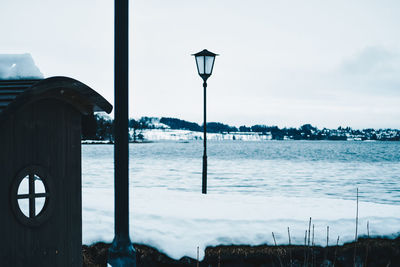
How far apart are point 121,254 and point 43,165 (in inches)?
42.1

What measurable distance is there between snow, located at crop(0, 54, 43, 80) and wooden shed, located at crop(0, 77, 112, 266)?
19 cm

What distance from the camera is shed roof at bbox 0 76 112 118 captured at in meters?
3.36

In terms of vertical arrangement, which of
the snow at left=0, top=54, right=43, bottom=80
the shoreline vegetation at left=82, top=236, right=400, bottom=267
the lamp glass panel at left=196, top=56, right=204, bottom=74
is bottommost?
the shoreline vegetation at left=82, top=236, right=400, bottom=267

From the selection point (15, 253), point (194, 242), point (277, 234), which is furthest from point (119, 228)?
point (277, 234)

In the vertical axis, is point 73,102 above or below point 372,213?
above

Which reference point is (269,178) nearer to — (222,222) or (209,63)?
(209,63)

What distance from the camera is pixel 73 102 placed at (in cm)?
405

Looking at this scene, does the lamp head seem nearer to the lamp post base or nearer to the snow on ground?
the snow on ground

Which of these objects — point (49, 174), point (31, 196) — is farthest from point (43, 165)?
point (31, 196)

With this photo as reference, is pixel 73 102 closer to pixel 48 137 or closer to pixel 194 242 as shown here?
pixel 48 137

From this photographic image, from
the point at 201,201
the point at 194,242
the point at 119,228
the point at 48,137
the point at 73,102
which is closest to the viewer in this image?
the point at 119,228

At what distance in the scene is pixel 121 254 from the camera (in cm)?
320

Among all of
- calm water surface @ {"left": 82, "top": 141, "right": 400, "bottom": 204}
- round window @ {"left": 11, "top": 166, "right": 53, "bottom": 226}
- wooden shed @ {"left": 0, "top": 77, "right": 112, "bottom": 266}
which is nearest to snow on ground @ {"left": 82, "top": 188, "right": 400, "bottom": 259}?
wooden shed @ {"left": 0, "top": 77, "right": 112, "bottom": 266}

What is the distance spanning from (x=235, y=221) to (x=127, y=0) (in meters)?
4.08
